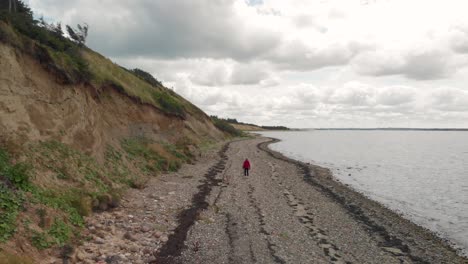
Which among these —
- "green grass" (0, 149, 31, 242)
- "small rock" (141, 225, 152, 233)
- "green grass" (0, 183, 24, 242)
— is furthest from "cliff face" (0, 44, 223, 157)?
"small rock" (141, 225, 152, 233)

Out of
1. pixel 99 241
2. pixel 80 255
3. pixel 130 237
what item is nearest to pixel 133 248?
pixel 130 237

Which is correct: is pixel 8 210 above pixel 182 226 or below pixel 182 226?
above

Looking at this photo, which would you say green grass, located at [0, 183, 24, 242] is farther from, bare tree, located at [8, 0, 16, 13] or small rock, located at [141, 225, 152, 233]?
bare tree, located at [8, 0, 16, 13]

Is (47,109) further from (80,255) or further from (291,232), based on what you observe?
(291,232)

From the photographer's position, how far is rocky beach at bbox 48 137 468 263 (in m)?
12.7

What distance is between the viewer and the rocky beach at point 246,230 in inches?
500

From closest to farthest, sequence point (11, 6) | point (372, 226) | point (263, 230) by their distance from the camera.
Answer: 1. point (263, 230)
2. point (372, 226)
3. point (11, 6)

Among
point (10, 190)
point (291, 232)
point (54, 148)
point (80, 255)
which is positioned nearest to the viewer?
point (80, 255)

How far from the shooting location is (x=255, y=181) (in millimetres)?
30219

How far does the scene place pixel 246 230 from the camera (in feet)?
52.3

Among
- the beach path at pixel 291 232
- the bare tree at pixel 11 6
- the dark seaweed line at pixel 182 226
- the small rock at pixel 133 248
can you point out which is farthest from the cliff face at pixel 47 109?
the beach path at pixel 291 232

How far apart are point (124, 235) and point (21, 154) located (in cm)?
610

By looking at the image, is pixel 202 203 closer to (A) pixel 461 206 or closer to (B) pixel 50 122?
(B) pixel 50 122

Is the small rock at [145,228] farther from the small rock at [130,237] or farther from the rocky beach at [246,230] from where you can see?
the small rock at [130,237]
